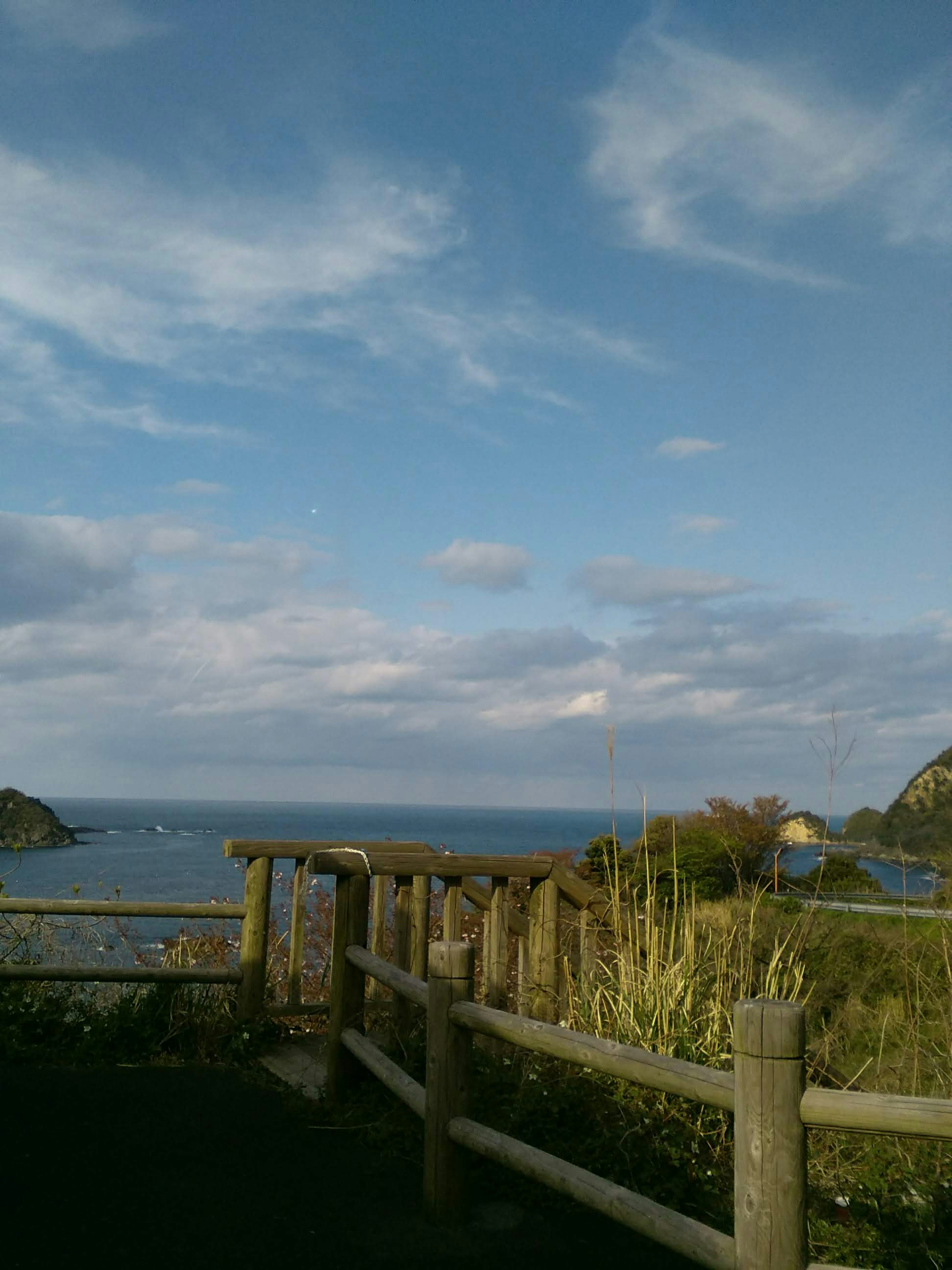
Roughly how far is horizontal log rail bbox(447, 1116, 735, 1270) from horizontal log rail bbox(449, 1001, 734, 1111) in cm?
29

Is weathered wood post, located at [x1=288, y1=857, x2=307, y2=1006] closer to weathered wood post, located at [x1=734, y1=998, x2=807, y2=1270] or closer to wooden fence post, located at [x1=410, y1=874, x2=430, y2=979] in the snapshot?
wooden fence post, located at [x1=410, y1=874, x2=430, y2=979]

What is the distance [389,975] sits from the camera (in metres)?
4.29

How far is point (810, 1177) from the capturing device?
4102 millimetres

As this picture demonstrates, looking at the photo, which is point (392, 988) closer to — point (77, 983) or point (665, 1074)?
point (665, 1074)

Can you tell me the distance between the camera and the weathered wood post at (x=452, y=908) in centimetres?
557

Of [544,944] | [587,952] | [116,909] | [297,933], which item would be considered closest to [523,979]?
[544,944]

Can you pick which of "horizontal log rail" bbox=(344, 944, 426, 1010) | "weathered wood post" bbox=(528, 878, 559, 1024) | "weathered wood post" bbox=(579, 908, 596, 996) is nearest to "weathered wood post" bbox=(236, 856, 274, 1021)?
"horizontal log rail" bbox=(344, 944, 426, 1010)

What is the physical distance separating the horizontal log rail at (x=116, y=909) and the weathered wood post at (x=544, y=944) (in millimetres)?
1751

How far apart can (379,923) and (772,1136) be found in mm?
4025

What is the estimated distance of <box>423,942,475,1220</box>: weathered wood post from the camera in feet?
11.7

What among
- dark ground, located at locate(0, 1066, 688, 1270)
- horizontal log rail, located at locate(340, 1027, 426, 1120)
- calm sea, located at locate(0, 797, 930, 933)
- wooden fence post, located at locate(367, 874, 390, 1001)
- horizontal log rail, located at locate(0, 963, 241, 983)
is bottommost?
calm sea, located at locate(0, 797, 930, 933)

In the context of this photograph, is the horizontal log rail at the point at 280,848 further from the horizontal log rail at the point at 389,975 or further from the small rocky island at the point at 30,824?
the small rocky island at the point at 30,824

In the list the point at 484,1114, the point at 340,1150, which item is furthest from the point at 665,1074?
the point at 340,1150

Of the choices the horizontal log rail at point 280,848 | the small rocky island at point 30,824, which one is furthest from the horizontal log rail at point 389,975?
the small rocky island at point 30,824
